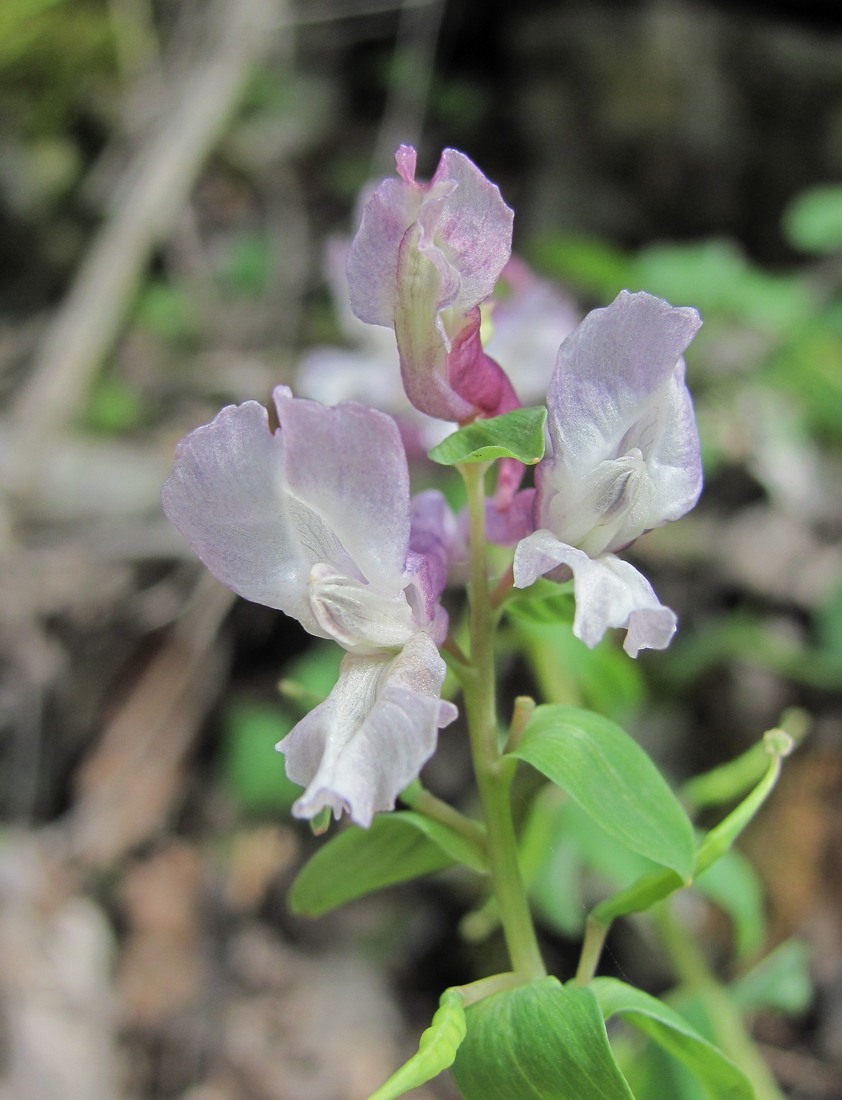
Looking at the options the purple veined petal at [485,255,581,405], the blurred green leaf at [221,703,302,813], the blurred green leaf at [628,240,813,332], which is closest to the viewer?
the purple veined petal at [485,255,581,405]

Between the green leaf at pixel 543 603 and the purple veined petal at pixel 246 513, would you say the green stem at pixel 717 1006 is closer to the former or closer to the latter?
the green leaf at pixel 543 603

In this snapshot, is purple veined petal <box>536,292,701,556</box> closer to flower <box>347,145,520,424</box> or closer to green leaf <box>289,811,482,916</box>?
flower <box>347,145,520,424</box>

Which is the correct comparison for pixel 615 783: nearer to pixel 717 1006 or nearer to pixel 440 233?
pixel 440 233

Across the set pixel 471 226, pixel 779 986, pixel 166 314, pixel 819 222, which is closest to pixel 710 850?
pixel 471 226

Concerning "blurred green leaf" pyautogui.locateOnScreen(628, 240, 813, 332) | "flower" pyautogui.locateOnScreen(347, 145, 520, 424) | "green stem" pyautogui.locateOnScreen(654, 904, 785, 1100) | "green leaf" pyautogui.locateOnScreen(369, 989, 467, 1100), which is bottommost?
"green stem" pyautogui.locateOnScreen(654, 904, 785, 1100)

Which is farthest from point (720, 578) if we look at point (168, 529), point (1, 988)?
point (1, 988)

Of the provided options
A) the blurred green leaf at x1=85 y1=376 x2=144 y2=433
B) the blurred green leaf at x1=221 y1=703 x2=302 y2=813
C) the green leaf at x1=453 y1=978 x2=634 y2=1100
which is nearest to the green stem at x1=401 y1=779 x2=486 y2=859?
the green leaf at x1=453 y1=978 x2=634 y2=1100
